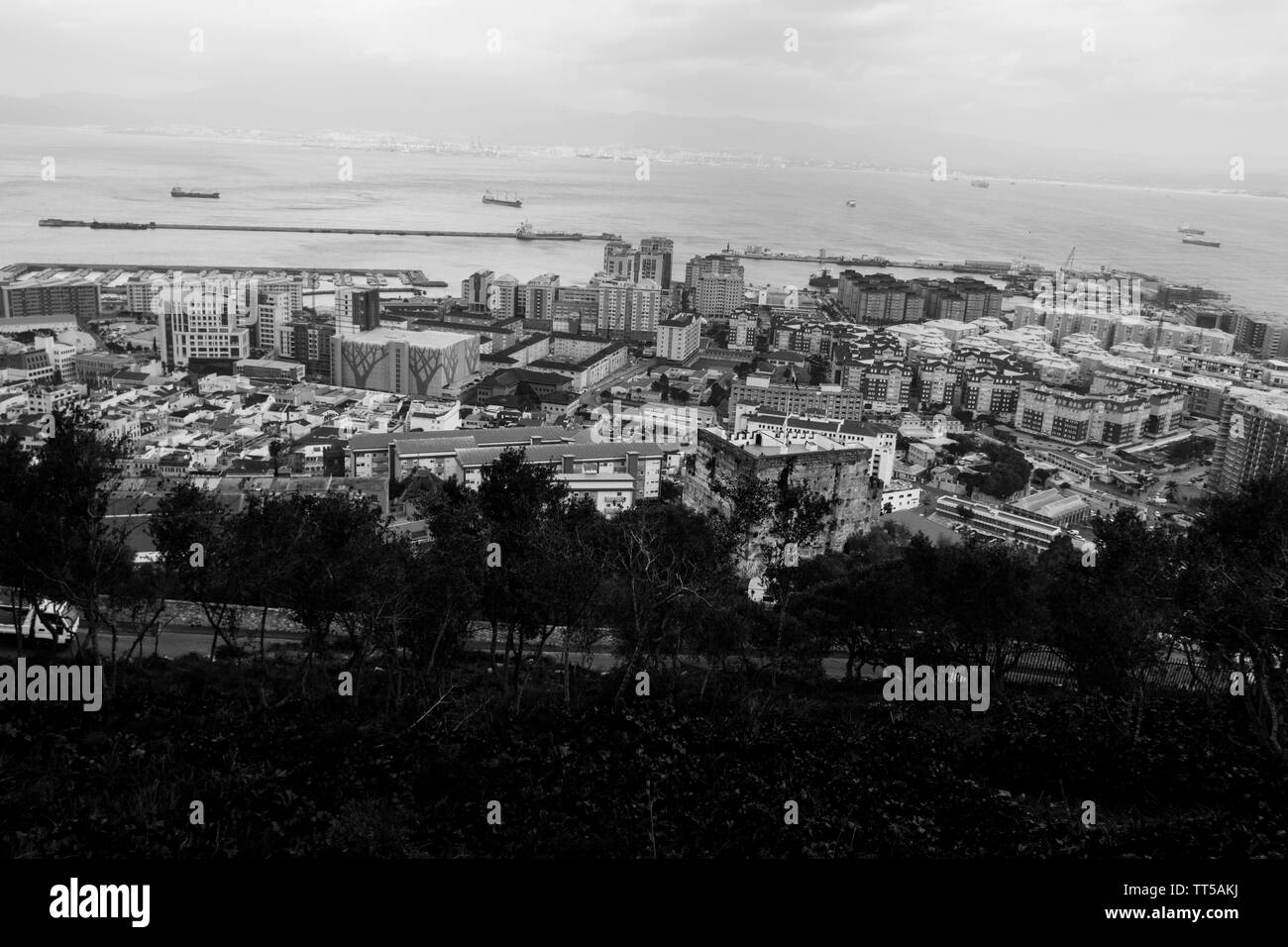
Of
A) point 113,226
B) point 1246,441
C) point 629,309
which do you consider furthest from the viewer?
point 113,226

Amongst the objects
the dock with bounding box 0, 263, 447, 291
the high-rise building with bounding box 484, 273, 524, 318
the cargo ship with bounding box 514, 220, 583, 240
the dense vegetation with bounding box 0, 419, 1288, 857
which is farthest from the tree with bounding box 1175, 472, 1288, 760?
the cargo ship with bounding box 514, 220, 583, 240

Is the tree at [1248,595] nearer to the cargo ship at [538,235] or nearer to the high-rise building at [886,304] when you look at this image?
the high-rise building at [886,304]

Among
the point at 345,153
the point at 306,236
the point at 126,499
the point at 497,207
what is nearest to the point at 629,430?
the point at 126,499

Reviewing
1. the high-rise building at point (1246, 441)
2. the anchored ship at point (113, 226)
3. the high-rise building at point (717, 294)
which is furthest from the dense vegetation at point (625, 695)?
the anchored ship at point (113, 226)

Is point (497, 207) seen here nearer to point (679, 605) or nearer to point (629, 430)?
point (629, 430)

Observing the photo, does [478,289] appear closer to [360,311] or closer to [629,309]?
[629,309]

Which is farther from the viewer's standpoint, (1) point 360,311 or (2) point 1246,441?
(1) point 360,311

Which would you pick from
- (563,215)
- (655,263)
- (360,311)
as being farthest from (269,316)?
(563,215)
